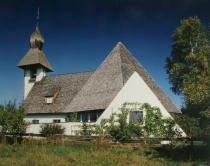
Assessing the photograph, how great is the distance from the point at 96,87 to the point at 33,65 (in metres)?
13.8

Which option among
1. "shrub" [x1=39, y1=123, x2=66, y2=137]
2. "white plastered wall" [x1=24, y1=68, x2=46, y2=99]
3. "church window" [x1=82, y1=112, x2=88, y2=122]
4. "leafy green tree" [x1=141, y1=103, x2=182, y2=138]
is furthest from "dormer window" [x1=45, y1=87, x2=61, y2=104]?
"leafy green tree" [x1=141, y1=103, x2=182, y2=138]

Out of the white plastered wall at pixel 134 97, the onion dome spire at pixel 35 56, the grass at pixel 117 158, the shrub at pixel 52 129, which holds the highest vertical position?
the onion dome spire at pixel 35 56

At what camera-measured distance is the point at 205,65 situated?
26719mm

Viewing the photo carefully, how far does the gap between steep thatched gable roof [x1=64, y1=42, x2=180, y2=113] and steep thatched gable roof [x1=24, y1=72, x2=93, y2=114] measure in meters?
1.90

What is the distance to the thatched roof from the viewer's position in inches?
848

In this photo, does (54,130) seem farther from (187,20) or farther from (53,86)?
(187,20)

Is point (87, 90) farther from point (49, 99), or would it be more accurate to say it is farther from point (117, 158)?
point (117, 158)

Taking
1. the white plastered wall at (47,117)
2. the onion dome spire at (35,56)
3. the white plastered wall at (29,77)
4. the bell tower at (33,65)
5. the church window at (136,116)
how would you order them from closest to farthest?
the church window at (136,116)
the white plastered wall at (47,117)
the white plastered wall at (29,77)
the bell tower at (33,65)
the onion dome spire at (35,56)

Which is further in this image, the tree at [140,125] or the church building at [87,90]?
the church building at [87,90]

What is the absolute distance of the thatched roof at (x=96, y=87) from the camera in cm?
2155

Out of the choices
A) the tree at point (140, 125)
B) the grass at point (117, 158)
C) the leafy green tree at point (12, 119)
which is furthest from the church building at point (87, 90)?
the grass at point (117, 158)

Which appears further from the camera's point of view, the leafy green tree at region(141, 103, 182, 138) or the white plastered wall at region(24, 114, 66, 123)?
the white plastered wall at region(24, 114, 66, 123)

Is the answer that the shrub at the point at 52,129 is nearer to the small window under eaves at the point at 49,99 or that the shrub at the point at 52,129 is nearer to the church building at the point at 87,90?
the church building at the point at 87,90

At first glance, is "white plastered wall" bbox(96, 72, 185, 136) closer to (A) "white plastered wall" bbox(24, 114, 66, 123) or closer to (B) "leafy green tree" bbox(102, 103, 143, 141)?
(B) "leafy green tree" bbox(102, 103, 143, 141)
